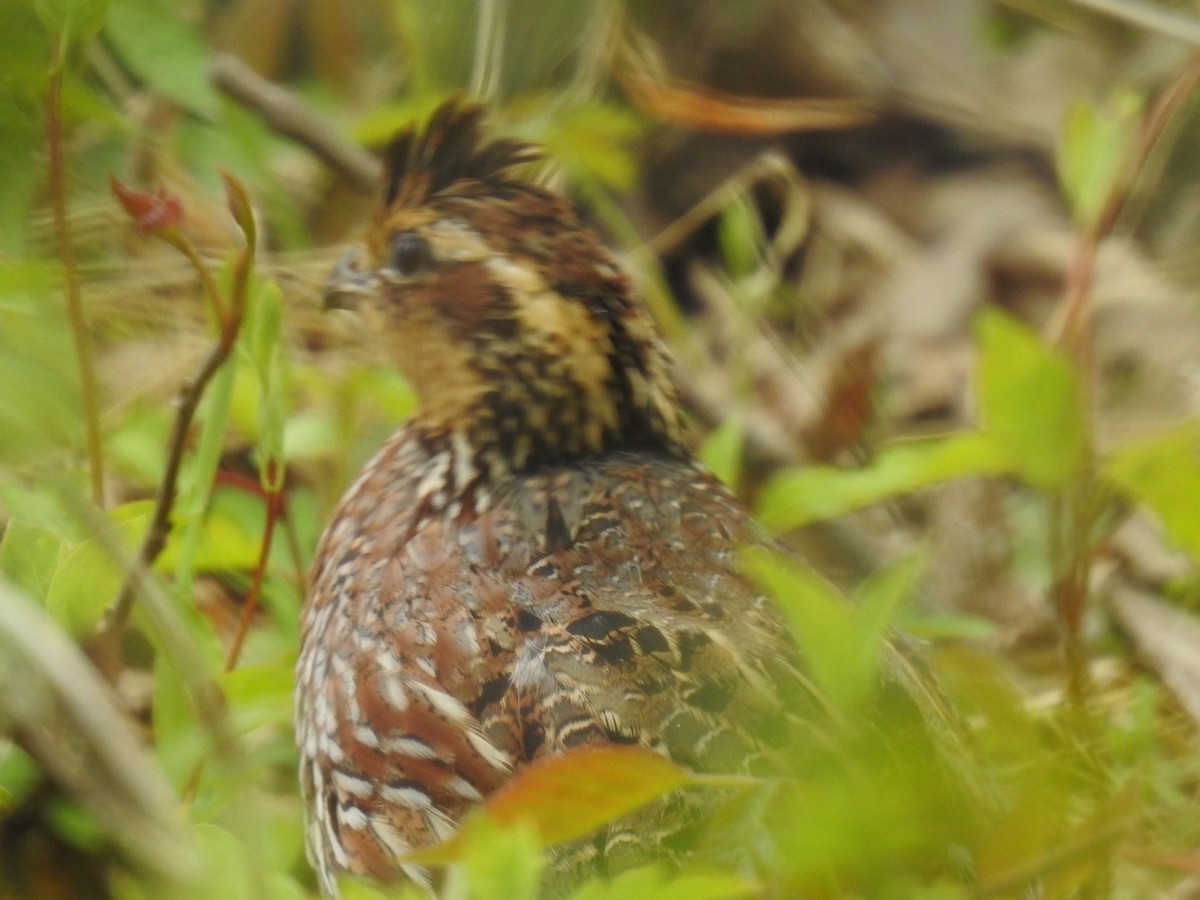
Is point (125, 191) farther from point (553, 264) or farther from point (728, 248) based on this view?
point (728, 248)

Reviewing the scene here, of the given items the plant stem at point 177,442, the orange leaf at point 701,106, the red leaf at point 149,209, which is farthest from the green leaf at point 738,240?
the red leaf at point 149,209

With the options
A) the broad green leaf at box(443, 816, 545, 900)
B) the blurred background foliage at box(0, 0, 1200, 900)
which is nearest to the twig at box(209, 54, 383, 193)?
the blurred background foliage at box(0, 0, 1200, 900)

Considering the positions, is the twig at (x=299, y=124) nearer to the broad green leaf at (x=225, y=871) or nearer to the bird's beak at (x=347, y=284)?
the bird's beak at (x=347, y=284)

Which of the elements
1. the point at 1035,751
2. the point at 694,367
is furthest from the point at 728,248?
the point at 1035,751

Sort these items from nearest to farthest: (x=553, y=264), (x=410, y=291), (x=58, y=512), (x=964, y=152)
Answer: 1. (x=58, y=512)
2. (x=553, y=264)
3. (x=410, y=291)
4. (x=964, y=152)

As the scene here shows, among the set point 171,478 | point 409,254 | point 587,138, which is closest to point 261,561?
point 171,478

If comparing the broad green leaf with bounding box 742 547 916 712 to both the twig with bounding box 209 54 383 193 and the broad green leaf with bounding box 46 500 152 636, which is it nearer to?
the broad green leaf with bounding box 46 500 152 636
